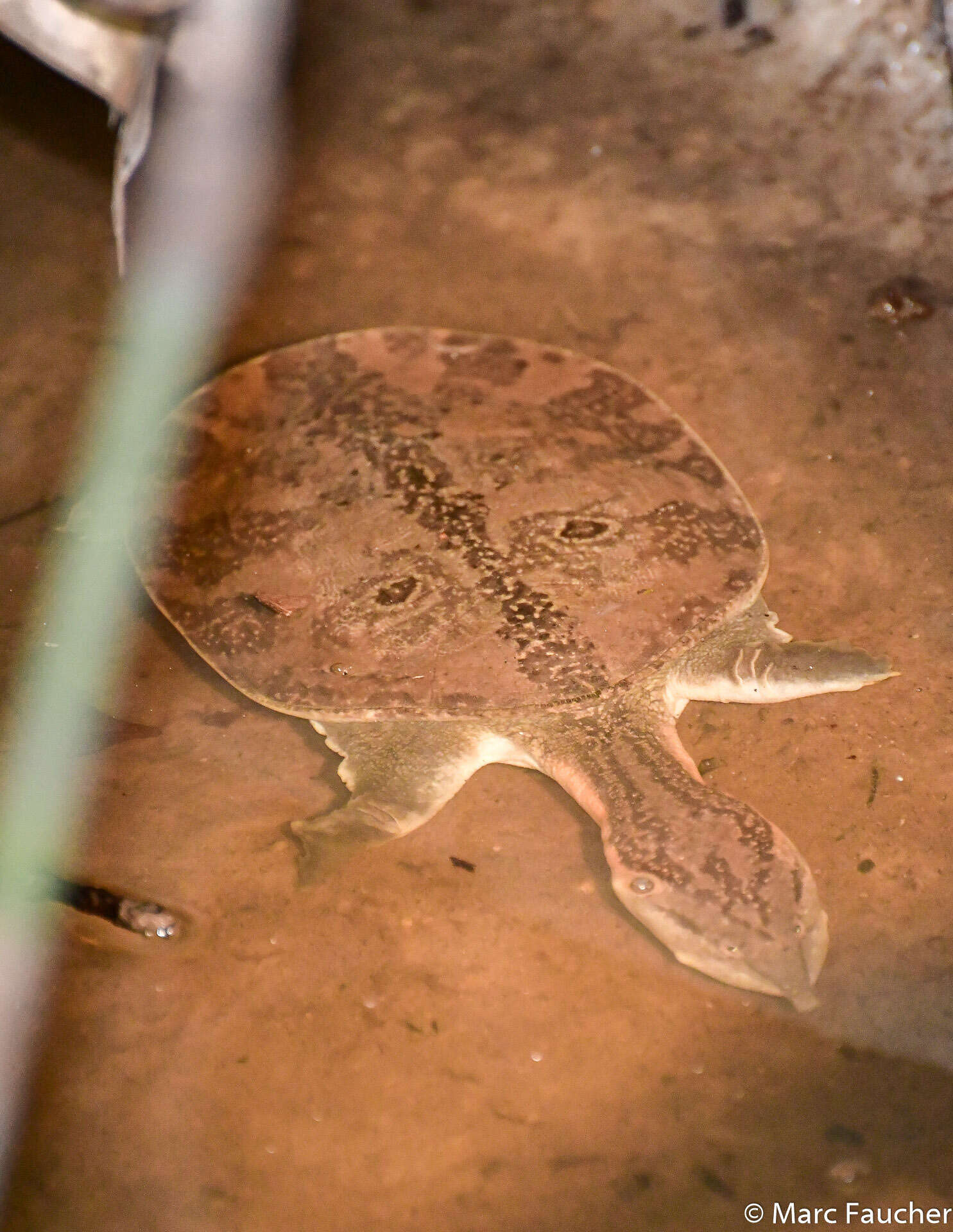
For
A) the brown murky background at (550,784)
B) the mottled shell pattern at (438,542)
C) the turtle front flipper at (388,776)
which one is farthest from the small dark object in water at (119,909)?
the mottled shell pattern at (438,542)

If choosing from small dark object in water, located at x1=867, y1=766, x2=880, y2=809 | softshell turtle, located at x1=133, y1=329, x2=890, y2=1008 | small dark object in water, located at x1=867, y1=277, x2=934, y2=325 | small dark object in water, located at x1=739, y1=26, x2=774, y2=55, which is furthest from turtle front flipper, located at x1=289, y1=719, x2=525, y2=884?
small dark object in water, located at x1=739, y1=26, x2=774, y2=55

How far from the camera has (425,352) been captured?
10.0 ft

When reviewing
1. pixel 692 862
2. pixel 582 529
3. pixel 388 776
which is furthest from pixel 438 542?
pixel 692 862

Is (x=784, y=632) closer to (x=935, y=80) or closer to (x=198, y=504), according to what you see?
(x=198, y=504)

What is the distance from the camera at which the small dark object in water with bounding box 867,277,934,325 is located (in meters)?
3.38

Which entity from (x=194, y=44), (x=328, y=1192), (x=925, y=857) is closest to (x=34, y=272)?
(x=194, y=44)

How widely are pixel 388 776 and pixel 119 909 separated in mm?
645

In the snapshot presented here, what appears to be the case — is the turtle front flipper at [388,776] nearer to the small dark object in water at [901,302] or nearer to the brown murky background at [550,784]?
the brown murky background at [550,784]

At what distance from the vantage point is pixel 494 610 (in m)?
2.45

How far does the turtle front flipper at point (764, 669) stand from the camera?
2451 millimetres

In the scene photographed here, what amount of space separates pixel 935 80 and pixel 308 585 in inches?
130

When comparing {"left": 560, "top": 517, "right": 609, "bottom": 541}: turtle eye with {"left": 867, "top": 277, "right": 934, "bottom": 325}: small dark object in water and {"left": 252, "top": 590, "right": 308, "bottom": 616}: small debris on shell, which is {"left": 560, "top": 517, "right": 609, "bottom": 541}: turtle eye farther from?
{"left": 867, "top": 277, "right": 934, "bottom": 325}: small dark object in water

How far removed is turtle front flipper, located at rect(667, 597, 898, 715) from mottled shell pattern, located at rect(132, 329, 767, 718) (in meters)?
0.07

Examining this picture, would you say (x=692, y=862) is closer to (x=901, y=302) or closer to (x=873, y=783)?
(x=873, y=783)
